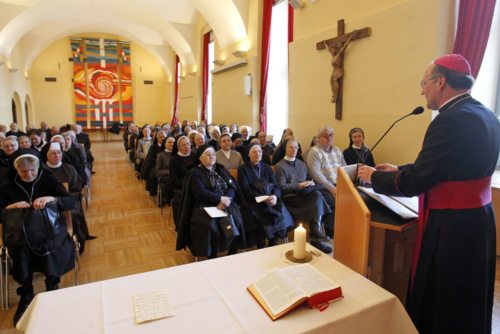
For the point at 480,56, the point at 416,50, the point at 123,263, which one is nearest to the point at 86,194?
the point at 123,263

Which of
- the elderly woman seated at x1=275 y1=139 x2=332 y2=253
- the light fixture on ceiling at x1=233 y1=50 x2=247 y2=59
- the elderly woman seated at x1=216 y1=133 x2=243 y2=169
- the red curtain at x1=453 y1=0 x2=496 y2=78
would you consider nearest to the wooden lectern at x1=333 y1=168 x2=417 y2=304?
the elderly woman seated at x1=275 y1=139 x2=332 y2=253

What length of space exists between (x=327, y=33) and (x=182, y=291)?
201 inches

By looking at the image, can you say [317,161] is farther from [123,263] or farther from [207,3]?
[207,3]

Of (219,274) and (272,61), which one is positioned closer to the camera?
(219,274)

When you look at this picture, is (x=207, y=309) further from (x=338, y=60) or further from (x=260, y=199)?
(x=338, y=60)

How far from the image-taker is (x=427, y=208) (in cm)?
166

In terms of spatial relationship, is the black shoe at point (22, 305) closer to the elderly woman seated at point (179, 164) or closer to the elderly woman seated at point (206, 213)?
the elderly woman seated at point (206, 213)

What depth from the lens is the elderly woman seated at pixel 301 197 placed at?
147 inches

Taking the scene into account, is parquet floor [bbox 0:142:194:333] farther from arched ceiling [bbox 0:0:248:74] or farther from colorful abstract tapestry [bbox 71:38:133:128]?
colorful abstract tapestry [bbox 71:38:133:128]

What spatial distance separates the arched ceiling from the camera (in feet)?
30.7

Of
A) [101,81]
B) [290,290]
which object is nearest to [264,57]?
[290,290]

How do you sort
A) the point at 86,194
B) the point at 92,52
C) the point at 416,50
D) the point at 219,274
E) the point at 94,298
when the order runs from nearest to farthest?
the point at 94,298
the point at 219,274
the point at 416,50
the point at 86,194
the point at 92,52

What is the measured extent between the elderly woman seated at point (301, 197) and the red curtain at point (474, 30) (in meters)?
2.01

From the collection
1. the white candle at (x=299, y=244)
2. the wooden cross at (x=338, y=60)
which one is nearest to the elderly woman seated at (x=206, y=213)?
the white candle at (x=299, y=244)
